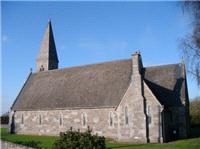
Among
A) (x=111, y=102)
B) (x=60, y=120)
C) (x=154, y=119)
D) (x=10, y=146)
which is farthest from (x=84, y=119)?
(x=10, y=146)

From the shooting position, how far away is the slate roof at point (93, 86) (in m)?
37.7

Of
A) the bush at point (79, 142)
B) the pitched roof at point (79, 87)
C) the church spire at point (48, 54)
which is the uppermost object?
the church spire at point (48, 54)

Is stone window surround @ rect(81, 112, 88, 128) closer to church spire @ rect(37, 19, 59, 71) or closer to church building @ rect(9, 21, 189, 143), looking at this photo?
church building @ rect(9, 21, 189, 143)

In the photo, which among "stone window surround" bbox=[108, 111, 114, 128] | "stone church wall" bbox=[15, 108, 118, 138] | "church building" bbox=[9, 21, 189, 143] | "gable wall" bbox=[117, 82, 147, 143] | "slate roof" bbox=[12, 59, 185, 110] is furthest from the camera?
"slate roof" bbox=[12, 59, 185, 110]

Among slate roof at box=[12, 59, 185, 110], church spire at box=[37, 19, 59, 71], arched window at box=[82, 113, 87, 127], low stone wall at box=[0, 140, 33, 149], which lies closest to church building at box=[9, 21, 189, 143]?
slate roof at box=[12, 59, 185, 110]

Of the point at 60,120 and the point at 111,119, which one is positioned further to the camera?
the point at 60,120

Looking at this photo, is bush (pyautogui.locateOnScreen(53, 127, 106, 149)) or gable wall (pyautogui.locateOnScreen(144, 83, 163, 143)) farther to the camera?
gable wall (pyautogui.locateOnScreen(144, 83, 163, 143))

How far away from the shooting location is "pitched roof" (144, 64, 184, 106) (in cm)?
3634

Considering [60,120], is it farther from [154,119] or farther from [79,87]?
[154,119]

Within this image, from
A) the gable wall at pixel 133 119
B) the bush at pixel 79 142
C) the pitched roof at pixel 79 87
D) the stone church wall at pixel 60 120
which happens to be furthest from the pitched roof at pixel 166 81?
the bush at pixel 79 142

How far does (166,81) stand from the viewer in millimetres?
38469

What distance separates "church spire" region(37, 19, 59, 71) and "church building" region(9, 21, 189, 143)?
6.72m

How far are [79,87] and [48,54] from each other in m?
18.7

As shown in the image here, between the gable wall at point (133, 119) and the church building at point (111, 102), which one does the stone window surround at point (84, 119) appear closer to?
the church building at point (111, 102)
